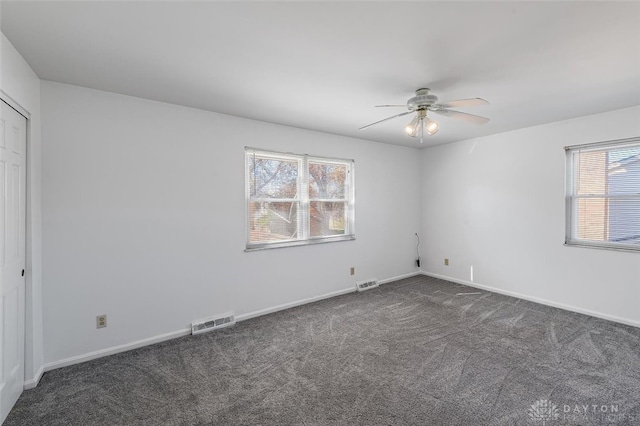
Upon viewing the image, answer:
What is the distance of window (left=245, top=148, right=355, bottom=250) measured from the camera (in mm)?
3721

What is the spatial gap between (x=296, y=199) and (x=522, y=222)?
340cm

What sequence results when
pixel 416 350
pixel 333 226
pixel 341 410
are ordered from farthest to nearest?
pixel 333 226, pixel 416 350, pixel 341 410

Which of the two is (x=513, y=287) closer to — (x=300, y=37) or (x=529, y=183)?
(x=529, y=183)

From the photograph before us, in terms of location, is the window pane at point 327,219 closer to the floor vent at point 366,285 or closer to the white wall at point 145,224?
the white wall at point 145,224

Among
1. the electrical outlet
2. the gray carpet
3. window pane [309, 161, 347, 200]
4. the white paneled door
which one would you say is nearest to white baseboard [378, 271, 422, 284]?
the gray carpet

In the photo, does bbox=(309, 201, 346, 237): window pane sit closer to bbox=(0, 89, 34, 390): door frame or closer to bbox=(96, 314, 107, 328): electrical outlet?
bbox=(96, 314, 107, 328): electrical outlet

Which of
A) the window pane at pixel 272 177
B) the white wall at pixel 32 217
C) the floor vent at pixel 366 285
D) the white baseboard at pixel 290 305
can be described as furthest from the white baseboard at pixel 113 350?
the floor vent at pixel 366 285

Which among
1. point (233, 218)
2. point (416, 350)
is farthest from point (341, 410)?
point (233, 218)

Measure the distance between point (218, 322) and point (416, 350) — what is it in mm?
2205

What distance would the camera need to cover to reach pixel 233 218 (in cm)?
349

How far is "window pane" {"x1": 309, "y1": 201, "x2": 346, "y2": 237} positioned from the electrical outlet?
8.43 ft

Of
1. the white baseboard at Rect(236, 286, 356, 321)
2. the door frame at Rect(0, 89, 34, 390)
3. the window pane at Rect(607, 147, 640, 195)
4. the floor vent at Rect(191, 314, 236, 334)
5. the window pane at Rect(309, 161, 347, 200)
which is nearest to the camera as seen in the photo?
the door frame at Rect(0, 89, 34, 390)

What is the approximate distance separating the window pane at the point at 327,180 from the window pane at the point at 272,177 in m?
0.30

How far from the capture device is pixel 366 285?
4.74 meters
